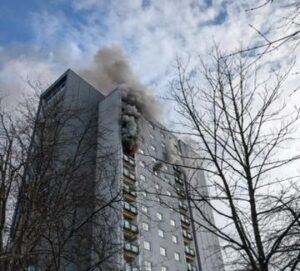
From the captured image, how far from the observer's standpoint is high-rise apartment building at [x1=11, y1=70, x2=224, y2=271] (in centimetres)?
524

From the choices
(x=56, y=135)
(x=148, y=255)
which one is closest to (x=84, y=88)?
(x=148, y=255)

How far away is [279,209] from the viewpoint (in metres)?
3.88

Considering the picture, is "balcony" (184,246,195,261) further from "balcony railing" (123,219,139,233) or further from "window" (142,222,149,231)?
"balcony railing" (123,219,139,233)

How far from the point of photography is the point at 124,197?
5.91 metres

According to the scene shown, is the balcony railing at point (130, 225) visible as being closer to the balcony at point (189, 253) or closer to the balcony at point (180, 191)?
the balcony at point (189, 253)

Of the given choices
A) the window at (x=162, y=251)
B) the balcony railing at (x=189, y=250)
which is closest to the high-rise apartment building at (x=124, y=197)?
the window at (x=162, y=251)

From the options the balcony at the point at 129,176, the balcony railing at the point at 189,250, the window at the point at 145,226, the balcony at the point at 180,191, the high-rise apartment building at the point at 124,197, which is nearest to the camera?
the balcony at the point at 180,191

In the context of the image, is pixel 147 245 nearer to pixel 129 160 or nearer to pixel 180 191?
pixel 129 160

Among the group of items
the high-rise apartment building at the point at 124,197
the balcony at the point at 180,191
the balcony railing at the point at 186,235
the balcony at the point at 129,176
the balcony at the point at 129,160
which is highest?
the balcony at the point at 129,160

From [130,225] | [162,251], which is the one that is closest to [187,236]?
[162,251]

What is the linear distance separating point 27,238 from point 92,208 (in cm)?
119

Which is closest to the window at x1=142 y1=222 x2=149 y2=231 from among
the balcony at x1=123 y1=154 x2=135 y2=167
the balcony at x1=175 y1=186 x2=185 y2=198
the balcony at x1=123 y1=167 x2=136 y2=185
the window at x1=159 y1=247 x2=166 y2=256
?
the window at x1=159 y1=247 x2=166 y2=256

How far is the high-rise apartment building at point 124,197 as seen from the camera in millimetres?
5238

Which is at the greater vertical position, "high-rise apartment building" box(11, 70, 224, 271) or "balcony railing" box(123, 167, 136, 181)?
"balcony railing" box(123, 167, 136, 181)
